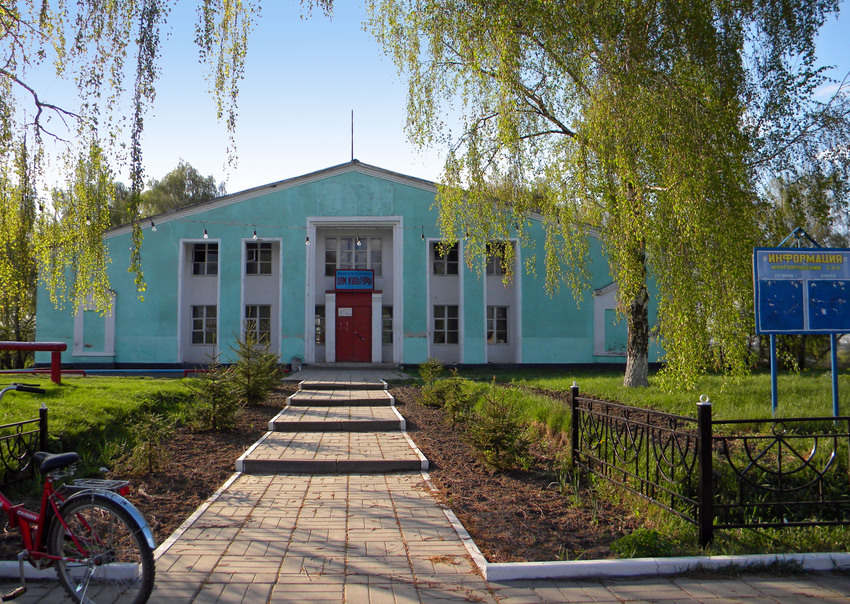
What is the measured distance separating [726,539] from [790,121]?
11450mm

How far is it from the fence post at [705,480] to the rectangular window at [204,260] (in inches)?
961

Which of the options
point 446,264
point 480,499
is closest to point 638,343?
point 480,499

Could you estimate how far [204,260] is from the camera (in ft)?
87.9

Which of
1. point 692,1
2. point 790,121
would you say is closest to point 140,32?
point 692,1

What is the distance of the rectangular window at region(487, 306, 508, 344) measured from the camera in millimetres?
26625

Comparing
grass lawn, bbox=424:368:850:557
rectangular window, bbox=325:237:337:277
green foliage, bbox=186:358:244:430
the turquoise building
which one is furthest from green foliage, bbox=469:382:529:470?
rectangular window, bbox=325:237:337:277

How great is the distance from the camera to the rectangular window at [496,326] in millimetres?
26625

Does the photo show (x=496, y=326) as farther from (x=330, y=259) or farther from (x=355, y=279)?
(x=330, y=259)

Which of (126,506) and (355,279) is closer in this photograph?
(126,506)

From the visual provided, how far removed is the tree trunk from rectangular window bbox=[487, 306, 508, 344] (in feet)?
41.2

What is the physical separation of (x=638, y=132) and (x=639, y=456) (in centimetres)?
457

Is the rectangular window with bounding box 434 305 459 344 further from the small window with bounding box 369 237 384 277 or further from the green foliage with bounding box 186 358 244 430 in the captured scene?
the green foliage with bounding box 186 358 244 430

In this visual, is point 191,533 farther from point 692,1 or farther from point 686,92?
point 692,1

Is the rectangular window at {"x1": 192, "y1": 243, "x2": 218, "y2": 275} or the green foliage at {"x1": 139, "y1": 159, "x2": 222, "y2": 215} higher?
the green foliage at {"x1": 139, "y1": 159, "x2": 222, "y2": 215}
